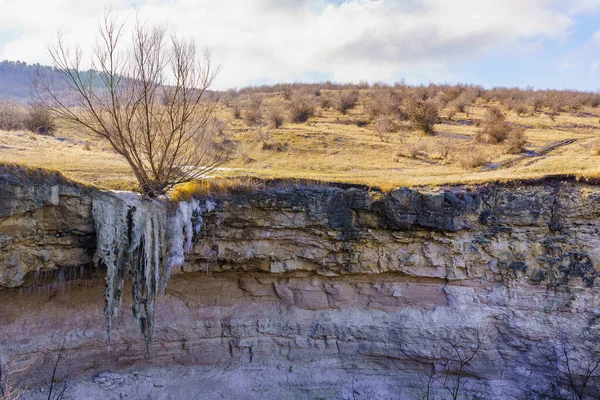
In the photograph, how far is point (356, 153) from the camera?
19812 millimetres

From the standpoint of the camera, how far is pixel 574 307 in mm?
10570

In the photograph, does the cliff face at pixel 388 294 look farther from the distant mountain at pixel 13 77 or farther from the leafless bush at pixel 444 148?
the distant mountain at pixel 13 77

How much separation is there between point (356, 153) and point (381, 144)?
5.55 feet

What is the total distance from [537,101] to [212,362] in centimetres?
2740

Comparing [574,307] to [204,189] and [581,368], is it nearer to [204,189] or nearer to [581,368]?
[581,368]

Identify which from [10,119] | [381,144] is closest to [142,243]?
[381,144]

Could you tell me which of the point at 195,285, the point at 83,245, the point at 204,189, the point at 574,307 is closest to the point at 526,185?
the point at 574,307

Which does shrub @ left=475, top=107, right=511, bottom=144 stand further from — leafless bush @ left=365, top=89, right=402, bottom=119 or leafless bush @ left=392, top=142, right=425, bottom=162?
leafless bush @ left=365, top=89, right=402, bottom=119

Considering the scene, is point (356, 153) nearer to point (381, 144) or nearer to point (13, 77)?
point (381, 144)

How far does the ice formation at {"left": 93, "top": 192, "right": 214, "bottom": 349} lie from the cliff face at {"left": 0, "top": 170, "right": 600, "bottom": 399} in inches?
19.8

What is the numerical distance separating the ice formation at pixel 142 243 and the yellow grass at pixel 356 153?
2.70 ft

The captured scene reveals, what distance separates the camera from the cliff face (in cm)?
1058

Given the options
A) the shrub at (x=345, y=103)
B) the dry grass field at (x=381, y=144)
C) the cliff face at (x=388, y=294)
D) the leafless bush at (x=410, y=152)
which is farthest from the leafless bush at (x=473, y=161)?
the shrub at (x=345, y=103)

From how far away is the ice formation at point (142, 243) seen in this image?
9.19 meters
